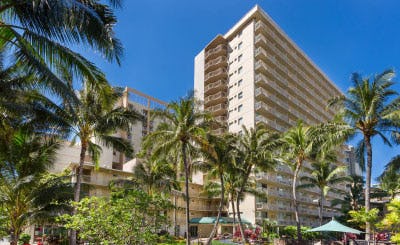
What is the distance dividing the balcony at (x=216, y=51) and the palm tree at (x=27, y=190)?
53776mm

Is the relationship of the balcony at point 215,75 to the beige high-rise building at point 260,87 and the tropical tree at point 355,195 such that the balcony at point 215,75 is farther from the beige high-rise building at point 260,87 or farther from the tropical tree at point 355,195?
the tropical tree at point 355,195

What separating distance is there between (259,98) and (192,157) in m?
32.5

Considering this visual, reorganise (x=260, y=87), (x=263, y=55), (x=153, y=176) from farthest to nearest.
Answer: (x=263, y=55), (x=260, y=87), (x=153, y=176)

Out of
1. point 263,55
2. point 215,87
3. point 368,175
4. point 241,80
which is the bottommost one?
point 368,175

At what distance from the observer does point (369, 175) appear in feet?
82.7

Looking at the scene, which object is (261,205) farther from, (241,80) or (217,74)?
(217,74)

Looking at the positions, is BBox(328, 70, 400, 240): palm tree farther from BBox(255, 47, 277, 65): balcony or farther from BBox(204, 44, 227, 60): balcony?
BBox(204, 44, 227, 60): balcony

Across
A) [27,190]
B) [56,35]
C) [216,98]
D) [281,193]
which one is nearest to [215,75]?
[216,98]

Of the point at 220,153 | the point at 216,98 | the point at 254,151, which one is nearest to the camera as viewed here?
the point at 220,153

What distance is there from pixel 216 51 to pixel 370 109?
47.9 meters

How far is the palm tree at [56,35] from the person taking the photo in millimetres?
8711

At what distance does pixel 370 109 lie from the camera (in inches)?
1004

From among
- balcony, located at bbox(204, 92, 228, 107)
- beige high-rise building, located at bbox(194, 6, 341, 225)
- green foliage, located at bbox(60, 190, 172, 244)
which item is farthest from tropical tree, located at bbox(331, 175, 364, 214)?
green foliage, located at bbox(60, 190, 172, 244)

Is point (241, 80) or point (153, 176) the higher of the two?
point (241, 80)
